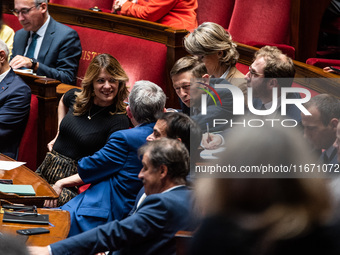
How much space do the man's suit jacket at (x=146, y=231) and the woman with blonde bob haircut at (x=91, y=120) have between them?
2.21 feet

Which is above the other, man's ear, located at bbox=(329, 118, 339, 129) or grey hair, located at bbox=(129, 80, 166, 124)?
man's ear, located at bbox=(329, 118, 339, 129)

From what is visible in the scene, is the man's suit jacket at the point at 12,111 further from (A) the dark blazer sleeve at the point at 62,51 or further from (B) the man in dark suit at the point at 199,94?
(B) the man in dark suit at the point at 199,94

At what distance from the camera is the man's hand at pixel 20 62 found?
2217mm

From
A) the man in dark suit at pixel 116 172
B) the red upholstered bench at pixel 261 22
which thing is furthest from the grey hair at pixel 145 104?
the red upholstered bench at pixel 261 22

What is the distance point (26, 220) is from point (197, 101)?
1.44ft

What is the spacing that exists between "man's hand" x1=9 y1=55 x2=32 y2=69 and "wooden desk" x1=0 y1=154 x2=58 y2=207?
669 mm

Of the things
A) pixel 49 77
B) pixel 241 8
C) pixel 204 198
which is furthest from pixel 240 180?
pixel 241 8

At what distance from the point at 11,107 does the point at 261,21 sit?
103 centimetres

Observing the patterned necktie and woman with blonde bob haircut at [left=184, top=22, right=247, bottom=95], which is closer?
woman with blonde bob haircut at [left=184, top=22, right=247, bottom=95]

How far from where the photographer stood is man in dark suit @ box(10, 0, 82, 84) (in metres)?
2.32

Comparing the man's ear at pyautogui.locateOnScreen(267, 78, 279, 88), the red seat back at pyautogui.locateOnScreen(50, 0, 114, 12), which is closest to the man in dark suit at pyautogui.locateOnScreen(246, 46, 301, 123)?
the man's ear at pyautogui.locateOnScreen(267, 78, 279, 88)

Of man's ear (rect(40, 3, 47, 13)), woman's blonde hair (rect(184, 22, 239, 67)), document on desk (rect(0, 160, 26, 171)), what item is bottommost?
document on desk (rect(0, 160, 26, 171))

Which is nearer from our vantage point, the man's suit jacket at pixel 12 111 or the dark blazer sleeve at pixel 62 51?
the man's suit jacket at pixel 12 111

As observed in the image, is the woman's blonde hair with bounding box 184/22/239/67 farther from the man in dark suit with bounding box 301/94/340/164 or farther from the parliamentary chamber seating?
the man in dark suit with bounding box 301/94/340/164
